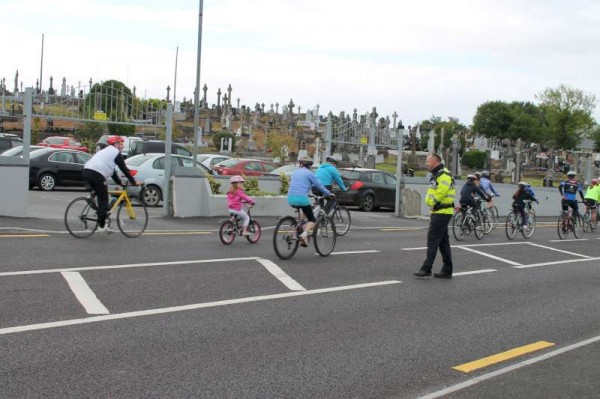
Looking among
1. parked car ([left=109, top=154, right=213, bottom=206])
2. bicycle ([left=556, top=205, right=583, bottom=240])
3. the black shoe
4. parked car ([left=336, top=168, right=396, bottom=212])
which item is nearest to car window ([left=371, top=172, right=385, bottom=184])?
parked car ([left=336, top=168, right=396, bottom=212])

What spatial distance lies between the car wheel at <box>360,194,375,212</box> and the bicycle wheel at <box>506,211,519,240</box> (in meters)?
7.40

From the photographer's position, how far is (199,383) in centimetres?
530

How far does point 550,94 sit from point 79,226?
81881mm

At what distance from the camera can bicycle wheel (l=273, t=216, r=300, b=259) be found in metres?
11.4

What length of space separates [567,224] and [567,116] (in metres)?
67.1

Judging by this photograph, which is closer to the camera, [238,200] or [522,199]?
[238,200]

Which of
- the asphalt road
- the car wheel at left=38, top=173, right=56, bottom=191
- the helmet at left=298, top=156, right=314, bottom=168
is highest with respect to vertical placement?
the helmet at left=298, top=156, right=314, bottom=168

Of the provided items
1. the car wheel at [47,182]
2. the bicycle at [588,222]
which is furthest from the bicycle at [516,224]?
the car wheel at [47,182]

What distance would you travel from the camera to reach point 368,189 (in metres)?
25.5

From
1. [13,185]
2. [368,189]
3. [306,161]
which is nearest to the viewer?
[306,161]

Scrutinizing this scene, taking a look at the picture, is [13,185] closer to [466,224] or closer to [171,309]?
[171,309]

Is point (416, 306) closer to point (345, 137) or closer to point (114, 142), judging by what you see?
point (114, 142)

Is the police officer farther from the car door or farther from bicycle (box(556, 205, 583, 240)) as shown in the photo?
the car door

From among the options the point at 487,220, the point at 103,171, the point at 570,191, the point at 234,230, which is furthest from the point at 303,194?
the point at 570,191
